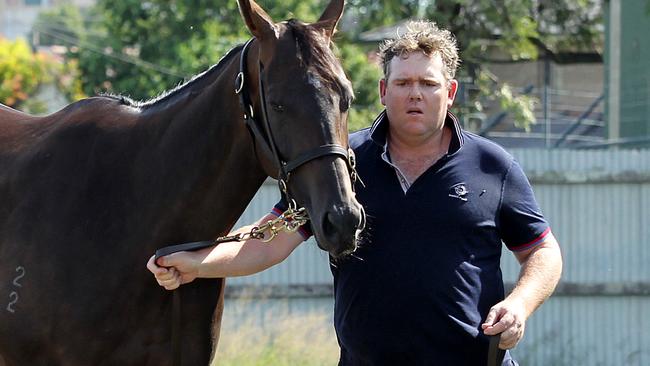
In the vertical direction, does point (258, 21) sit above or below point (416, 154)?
above

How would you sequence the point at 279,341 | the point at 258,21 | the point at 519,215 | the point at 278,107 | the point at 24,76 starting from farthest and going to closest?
the point at 24,76 < the point at 279,341 < the point at 519,215 < the point at 258,21 < the point at 278,107

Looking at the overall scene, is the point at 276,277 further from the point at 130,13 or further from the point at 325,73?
the point at 130,13

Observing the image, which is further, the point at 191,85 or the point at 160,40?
the point at 160,40

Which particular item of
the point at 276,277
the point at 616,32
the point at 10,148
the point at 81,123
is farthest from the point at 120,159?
the point at 616,32

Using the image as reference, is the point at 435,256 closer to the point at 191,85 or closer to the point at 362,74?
the point at 191,85

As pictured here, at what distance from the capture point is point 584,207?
8.77 m

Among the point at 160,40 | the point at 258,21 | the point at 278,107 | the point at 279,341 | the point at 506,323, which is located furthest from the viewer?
the point at 160,40

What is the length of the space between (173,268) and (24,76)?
25412 millimetres

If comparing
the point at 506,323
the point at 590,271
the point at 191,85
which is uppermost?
the point at 191,85

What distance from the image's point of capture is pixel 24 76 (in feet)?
91.6

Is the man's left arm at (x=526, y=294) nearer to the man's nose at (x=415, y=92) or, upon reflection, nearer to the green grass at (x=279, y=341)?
the man's nose at (x=415, y=92)

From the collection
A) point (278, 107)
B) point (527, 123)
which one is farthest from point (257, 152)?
point (527, 123)

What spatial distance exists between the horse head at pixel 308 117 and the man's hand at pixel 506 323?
0.53m

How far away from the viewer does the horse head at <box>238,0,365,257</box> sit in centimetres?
345
